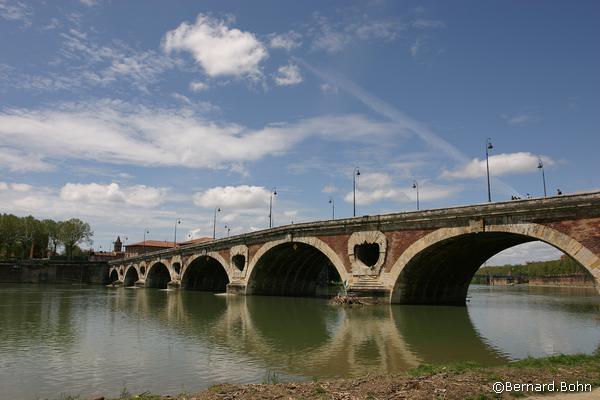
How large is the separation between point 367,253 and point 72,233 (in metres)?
98.0

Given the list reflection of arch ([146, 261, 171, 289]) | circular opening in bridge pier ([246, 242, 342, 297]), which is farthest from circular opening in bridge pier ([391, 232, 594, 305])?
reflection of arch ([146, 261, 171, 289])

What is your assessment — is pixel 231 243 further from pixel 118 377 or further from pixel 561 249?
pixel 118 377

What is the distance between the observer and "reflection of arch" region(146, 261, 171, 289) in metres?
77.0

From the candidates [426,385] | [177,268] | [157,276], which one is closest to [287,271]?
[177,268]

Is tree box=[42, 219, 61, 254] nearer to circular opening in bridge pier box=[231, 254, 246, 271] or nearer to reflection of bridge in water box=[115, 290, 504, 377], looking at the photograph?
circular opening in bridge pier box=[231, 254, 246, 271]

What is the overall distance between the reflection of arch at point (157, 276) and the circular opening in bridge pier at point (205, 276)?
10.7 metres

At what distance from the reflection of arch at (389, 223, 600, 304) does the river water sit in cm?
283

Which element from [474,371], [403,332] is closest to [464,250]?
[403,332]

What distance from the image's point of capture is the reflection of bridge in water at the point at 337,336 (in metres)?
14.8

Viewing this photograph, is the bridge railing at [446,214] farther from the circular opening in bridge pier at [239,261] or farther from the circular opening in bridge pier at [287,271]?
the circular opening in bridge pier at [239,261]

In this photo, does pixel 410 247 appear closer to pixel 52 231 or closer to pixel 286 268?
pixel 286 268

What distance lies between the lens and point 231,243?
50406mm

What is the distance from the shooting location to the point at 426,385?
9461mm

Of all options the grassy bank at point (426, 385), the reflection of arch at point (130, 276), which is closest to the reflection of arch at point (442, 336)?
the grassy bank at point (426, 385)
